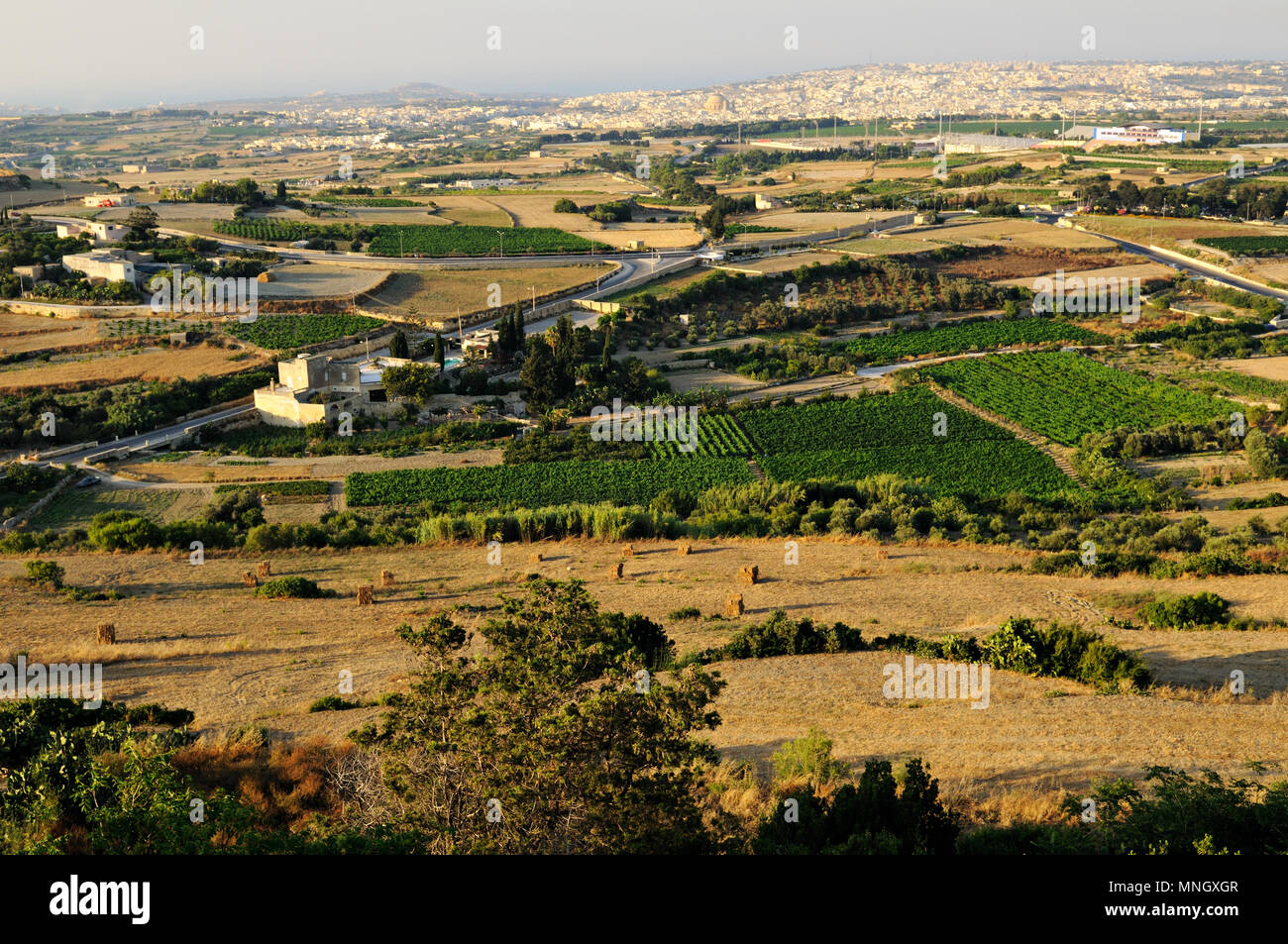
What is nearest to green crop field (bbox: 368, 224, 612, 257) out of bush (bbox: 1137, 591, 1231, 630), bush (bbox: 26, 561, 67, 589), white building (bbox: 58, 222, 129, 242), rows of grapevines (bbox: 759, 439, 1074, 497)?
white building (bbox: 58, 222, 129, 242)

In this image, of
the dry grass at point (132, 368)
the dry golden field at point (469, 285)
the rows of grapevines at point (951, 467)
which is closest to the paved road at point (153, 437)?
the dry grass at point (132, 368)

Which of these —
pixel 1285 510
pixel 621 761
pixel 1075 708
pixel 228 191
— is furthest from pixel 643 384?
pixel 228 191

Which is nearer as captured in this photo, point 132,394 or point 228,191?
point 132,394

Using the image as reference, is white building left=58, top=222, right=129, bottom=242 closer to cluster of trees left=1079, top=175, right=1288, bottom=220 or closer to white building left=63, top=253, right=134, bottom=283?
white building left=63, top=253, right=134, bottom=283

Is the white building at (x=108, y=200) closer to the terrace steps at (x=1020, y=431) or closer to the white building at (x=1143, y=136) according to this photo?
the terrace steps at (x=1020, y=431)

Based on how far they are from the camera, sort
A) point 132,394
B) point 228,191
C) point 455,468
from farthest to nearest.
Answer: point 228,191 → point 132,394 → point 455,468
